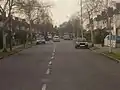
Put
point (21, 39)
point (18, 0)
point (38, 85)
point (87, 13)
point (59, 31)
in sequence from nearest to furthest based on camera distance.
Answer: point (38, 85), point (18, 0), point (87, 13), point (21, 39), point (59, 31)

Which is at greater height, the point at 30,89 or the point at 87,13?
the point at 87,13

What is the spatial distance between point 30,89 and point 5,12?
86.2 feet

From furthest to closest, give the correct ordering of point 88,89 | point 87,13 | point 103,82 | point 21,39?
point 21,39, point 87,13, point 103,82, point 88,89

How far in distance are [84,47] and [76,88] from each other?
37027mm

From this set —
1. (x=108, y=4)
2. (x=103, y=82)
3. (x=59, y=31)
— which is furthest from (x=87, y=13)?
(x=59, y=31)

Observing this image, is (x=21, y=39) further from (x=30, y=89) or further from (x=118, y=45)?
(x=30, y=89)

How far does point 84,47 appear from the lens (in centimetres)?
4662

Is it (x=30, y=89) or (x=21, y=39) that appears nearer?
(x=30, y=89)

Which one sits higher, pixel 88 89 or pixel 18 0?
pixel 18 0

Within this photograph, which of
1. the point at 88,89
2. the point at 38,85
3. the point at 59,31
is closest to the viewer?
the point at 88,89

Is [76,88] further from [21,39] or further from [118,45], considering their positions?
[21,39]

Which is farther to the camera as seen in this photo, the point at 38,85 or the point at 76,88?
the point at 38,85

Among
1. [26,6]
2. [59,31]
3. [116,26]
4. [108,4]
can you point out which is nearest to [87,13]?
[116,26]

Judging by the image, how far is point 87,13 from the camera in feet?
171
